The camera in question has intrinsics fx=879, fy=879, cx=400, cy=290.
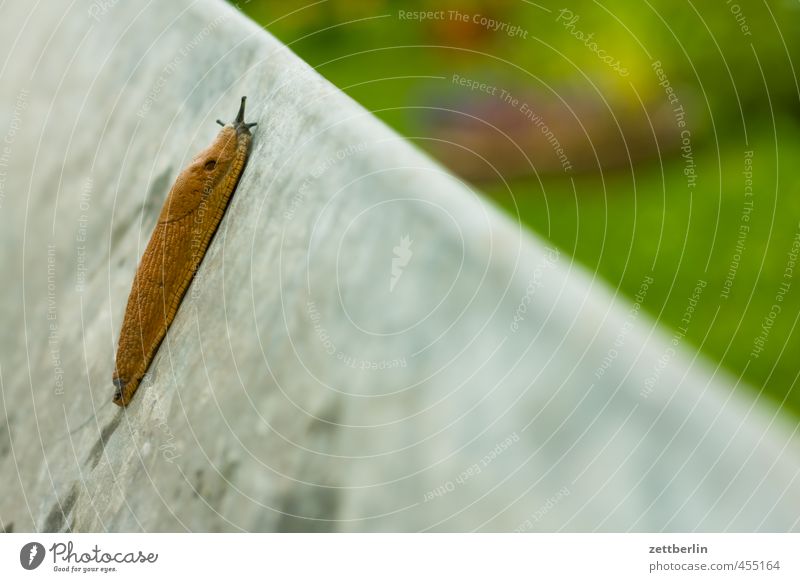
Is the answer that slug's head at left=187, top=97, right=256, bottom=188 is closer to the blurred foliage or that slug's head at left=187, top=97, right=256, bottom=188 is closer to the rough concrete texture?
the rough concrete texture

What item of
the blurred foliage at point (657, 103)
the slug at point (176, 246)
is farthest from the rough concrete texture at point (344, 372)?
the blurred foliage at point (657, 103)

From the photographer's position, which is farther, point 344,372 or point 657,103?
point 657,103

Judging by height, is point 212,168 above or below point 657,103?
below

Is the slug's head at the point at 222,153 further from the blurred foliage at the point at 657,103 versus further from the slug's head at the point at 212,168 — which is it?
the blurred foliage at the point at 657,103

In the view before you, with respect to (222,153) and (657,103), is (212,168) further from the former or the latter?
(657,103)

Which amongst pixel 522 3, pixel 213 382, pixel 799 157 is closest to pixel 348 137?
pixel 213 382

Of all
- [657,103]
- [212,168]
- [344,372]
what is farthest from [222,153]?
[657,103]
